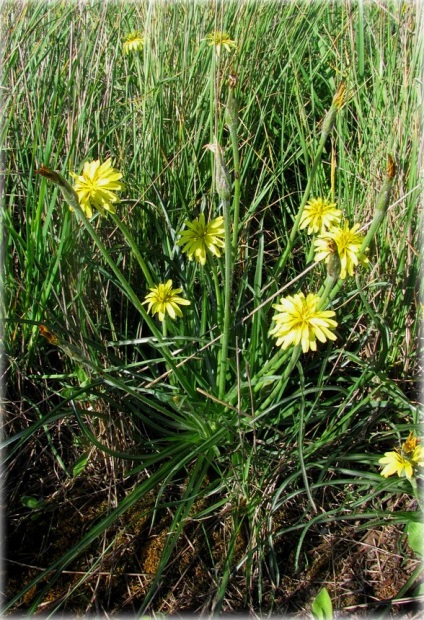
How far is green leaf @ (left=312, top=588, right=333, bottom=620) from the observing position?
1.18 metres

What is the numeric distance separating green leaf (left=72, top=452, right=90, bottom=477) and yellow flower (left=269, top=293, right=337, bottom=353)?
2.23 feet

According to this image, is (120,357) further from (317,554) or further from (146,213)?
(317,554)

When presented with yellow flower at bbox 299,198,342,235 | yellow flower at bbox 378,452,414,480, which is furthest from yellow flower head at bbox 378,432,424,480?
yellow flower at bbox 299,198,342,235

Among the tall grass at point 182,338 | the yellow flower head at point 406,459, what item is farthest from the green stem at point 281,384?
the yellow flower head at point 406,459

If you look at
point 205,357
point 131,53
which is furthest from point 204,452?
point 131,53

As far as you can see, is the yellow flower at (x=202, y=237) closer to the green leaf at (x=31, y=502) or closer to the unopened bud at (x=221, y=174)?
the unopened bud at (x=221, y=174)

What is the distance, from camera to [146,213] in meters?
1.73

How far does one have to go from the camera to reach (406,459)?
1.28m

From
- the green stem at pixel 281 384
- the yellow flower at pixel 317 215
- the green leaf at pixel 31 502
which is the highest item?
the yellow flower at pixel 317 215

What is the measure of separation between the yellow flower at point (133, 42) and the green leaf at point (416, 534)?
1.92 metres

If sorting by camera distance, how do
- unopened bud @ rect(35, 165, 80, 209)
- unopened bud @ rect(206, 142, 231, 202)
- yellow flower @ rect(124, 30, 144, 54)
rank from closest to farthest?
unopened bud @ rect(35, 165, 80, 209) → unopened bud @ rect(206, 142, 231, 202) → yellow flower @ rect(124, 30, 144, 54)

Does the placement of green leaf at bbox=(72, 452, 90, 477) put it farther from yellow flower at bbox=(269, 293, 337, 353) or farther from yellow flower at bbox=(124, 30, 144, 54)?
yellow flower at bbox=(124, 30, 144, 54)

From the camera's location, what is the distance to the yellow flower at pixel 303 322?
3.82ft

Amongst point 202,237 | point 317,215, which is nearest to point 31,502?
point 202,237
